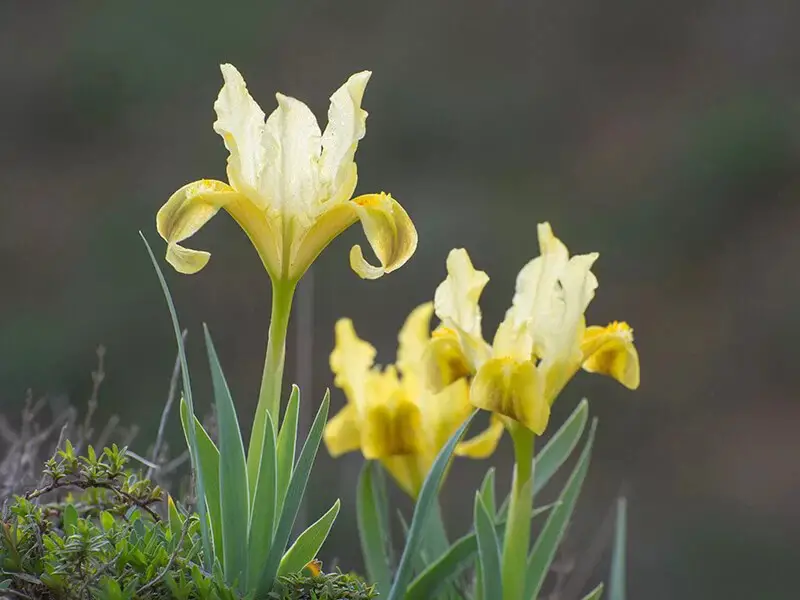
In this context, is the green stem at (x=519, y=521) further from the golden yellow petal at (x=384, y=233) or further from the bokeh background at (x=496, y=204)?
the bokeh background at (x=496, y=204)

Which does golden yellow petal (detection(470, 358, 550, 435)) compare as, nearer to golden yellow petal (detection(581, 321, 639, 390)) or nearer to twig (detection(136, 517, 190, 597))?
golden yellow petal (detection(581, 321, 639, 390))

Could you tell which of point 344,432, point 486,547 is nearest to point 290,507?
point 486,547

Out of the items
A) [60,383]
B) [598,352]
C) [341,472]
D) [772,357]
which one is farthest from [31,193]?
[598,352]

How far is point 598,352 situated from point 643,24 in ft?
10.9

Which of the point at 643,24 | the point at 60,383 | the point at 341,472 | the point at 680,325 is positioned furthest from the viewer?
the point at 643,24

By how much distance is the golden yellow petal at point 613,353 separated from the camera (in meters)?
0.73

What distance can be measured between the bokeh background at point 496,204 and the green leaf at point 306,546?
6.51 feet

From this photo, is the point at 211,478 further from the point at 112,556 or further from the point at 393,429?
the point at 393,429

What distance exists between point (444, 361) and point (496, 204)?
2.62m

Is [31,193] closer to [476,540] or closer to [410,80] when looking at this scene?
[410,80]

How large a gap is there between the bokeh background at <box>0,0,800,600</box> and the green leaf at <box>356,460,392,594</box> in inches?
71.6

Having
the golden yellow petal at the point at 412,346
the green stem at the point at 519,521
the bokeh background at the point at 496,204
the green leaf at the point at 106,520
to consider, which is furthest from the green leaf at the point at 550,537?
the bokeh background at the point at 496,204

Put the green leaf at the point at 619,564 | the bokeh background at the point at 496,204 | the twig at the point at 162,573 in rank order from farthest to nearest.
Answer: the bokeh background at the point at 496,204, the green leaf at the point at 619,564, the twig at the point at 162,573

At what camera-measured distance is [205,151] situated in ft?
11.7
